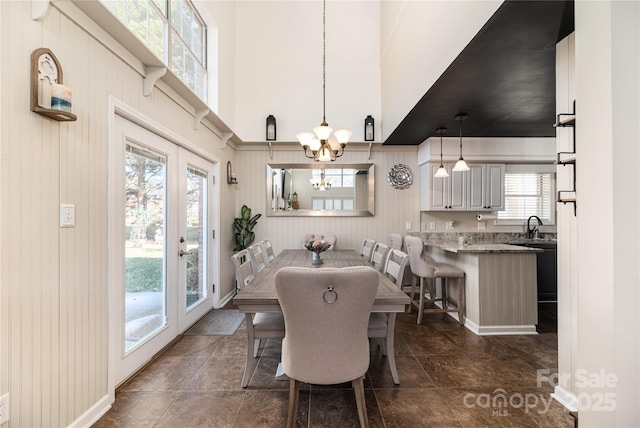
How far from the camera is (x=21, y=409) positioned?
→ 1.26 m

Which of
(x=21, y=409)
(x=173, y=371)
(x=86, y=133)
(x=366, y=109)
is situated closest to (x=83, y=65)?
(x=86, y=133)

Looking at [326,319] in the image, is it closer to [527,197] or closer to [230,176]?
[230,176]

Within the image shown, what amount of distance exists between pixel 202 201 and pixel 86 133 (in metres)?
1.84

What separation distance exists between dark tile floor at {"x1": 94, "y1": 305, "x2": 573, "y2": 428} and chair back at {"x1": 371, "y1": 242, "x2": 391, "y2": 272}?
2.58ft

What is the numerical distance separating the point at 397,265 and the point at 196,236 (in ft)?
7.73

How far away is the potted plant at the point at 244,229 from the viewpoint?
4.29 m

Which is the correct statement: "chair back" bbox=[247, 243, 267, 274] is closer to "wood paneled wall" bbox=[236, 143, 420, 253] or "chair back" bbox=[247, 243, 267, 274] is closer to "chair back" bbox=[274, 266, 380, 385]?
"chair back" bbox=[274, 266, 380, 385]

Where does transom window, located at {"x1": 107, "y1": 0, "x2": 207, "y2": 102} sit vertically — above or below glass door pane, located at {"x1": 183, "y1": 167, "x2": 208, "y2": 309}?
above

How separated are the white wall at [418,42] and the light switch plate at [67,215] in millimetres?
2597

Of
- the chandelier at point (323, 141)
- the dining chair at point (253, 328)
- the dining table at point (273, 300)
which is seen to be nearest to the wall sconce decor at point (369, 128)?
the chandelier at point (323, 141)

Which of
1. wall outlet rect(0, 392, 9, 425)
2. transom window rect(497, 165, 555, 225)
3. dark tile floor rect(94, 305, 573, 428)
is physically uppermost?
transom window rect(497, 165, 555, 225)

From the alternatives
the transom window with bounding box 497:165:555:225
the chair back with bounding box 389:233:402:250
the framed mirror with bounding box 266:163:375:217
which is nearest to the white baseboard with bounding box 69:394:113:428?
the framed mirror with bounding box 266:163:375:217

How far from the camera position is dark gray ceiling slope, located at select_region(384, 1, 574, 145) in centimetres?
156

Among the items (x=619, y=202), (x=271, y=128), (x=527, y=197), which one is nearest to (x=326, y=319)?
(x=619, y=202)
